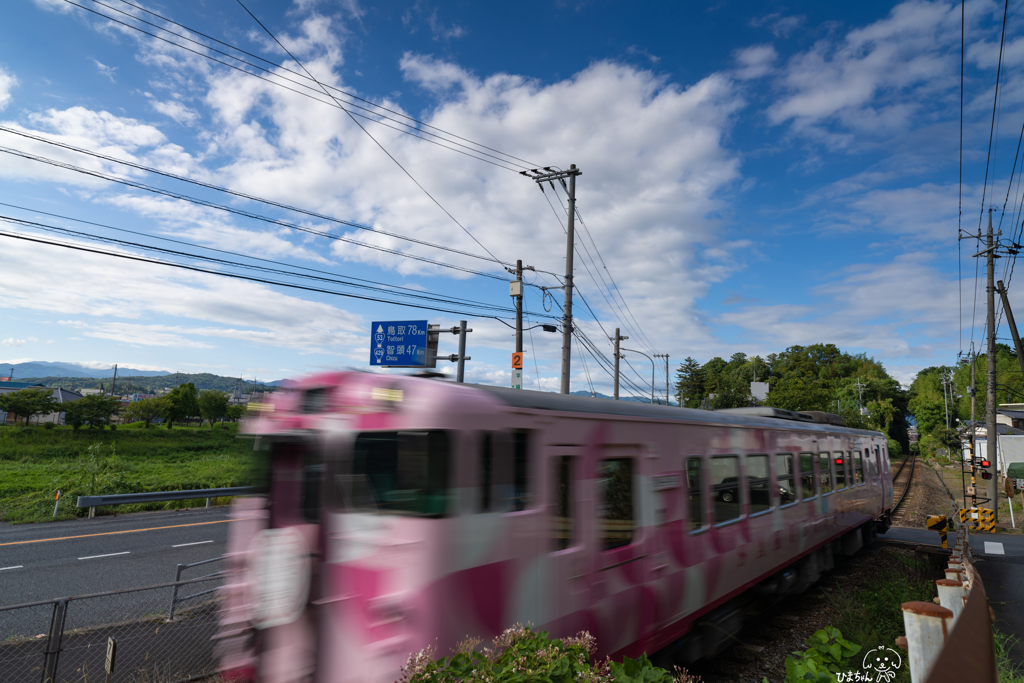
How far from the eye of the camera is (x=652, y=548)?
5.28 metres

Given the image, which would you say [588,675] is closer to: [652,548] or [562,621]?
[562,621]

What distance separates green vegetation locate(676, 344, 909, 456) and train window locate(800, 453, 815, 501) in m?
37.8

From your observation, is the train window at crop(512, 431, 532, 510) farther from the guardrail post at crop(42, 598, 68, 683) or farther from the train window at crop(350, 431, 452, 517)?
the guardrail post at crop(42, 598, 68, 683)

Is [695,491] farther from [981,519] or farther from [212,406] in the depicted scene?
[212,406]

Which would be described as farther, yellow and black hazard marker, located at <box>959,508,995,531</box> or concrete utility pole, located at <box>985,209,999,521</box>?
concrete utility pole, located at <box>985,209,999,521</box>

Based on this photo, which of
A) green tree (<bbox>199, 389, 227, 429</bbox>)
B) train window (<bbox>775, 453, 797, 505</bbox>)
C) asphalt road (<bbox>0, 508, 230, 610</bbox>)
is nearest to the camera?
train window (<bbox>775, 453, 797, 505</bbox>)

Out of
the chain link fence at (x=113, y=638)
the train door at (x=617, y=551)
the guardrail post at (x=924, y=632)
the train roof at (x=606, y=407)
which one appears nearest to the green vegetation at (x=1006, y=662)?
the guardrail post at (x=924, y=632)

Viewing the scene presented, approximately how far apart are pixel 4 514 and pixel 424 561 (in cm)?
2090

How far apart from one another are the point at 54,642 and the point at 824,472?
1104 centimetres

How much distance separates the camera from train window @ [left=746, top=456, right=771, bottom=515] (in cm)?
742

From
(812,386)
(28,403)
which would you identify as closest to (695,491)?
(28,403)

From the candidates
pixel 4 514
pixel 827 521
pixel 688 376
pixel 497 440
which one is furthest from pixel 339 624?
pixel 688 376

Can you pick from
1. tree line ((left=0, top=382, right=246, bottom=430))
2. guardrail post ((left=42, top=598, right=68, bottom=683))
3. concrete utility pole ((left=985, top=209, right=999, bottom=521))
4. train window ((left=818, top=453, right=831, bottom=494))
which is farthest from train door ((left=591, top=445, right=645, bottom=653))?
tree line ((left=0, top=382, right=246, bottom=430))

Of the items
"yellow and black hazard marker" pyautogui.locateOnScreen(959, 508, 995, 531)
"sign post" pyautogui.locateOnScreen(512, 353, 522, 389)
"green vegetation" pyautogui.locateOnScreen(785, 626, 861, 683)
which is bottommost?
"yellow and black hazard marker" pyautogui.locateOnScreen(959, 508, 995, 531)
